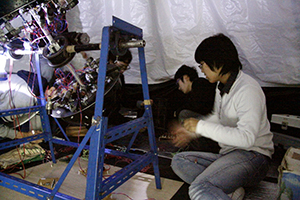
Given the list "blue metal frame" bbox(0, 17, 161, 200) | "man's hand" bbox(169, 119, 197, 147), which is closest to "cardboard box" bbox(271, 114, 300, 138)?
"man's hand" bbox(169, 119, 197, 147)

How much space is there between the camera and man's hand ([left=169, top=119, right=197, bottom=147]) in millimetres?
1178

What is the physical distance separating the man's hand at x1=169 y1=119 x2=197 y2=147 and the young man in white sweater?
196 millimetres

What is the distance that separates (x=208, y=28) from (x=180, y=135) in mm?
823

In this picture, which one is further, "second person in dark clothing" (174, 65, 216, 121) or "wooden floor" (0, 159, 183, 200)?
"second person in dark clothing" (174, 65, 216, 121)

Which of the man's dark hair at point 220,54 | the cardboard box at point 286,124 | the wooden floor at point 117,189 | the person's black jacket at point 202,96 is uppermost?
the man's dark hair at point 220,54

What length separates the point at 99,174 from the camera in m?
0.76

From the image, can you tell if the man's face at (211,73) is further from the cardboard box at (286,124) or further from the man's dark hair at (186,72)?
the cardboard box at (286,124)

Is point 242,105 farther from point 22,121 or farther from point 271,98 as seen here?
point 22,121

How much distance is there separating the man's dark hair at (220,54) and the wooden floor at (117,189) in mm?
748

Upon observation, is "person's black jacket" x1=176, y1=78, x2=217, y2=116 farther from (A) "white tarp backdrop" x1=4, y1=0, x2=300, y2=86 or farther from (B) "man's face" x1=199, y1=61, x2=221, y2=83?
(B) "man's face" x1=199, y1=61, x2=221, y2=83

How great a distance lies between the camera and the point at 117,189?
118 cm

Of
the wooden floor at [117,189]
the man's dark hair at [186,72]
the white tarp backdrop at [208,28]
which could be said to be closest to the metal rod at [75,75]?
the wooden floor at [117,189]

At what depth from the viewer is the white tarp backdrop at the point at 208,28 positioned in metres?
1.25

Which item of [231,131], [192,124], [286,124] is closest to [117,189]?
[192,124]
